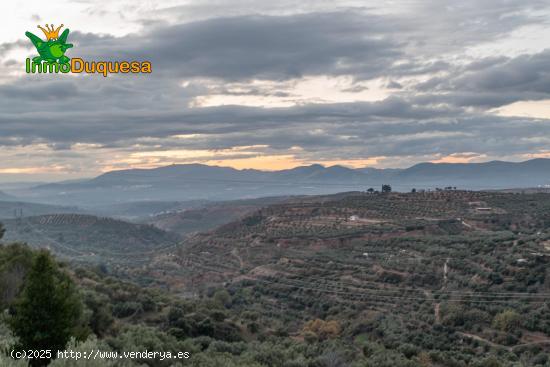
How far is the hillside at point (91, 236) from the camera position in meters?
125

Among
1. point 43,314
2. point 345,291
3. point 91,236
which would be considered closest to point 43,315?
point 43,314

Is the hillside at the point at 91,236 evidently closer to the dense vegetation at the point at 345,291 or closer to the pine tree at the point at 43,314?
the dense vegetation at the point at 345,291

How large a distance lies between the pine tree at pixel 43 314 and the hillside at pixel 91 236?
95.6m

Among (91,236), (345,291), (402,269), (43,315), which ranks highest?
(43,315)

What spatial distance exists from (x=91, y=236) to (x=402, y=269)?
11007cm

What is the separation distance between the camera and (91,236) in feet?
484

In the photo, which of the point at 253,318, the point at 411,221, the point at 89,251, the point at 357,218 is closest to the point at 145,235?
the point at 89,251

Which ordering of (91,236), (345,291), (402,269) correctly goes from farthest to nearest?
(91,236), (402,269), (345,291)

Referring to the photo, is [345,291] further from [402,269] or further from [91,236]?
[91,236]

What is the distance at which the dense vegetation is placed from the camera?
91.9ft

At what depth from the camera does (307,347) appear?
97.4 feet

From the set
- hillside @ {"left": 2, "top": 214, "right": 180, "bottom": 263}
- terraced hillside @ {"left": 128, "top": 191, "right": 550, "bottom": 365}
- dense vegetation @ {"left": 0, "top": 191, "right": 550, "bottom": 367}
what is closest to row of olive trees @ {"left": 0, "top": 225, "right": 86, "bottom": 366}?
dense vegetation @ {"left": 0, "top": 191, "right": 550, "bottom": 367}

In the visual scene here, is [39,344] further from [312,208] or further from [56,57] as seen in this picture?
[312,208]

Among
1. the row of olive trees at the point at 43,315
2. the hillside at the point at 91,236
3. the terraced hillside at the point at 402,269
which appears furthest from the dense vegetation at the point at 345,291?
the hillside at the point at 91,236
